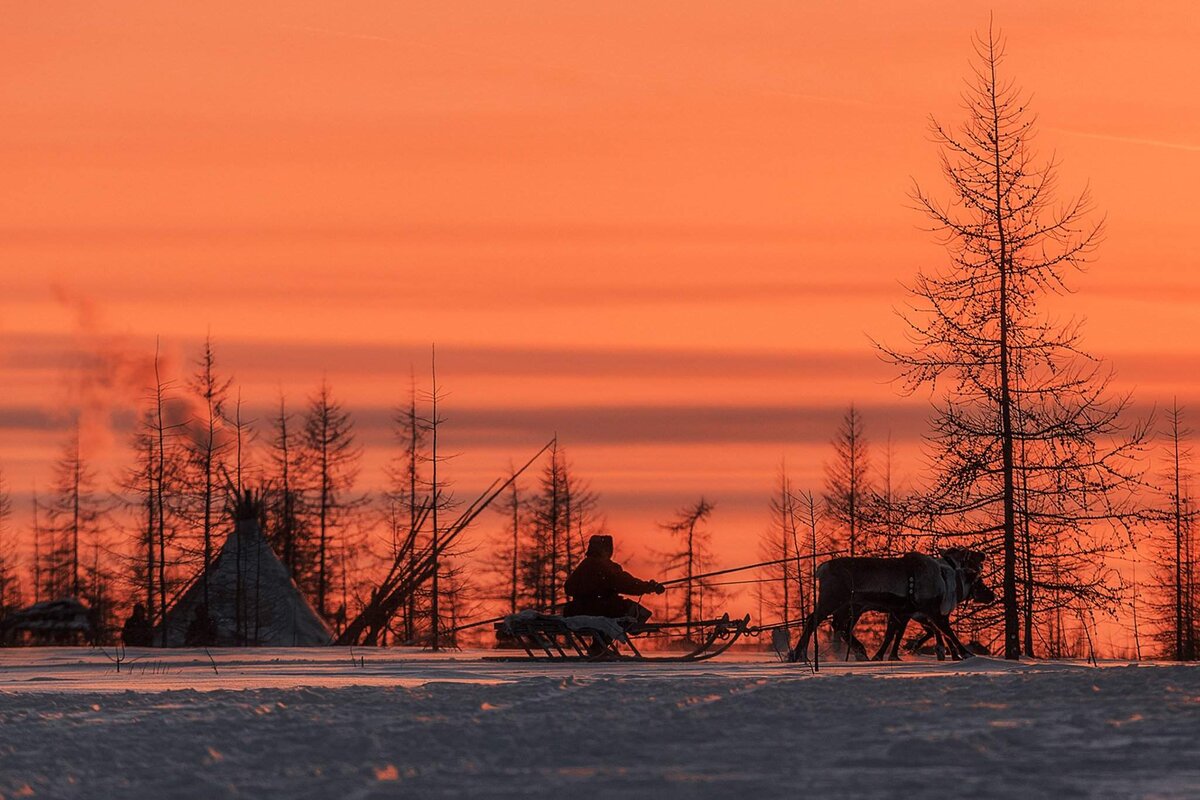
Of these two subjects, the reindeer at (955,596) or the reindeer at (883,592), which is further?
the reindeer at (955,596)

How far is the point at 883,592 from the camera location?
23500 millimetres

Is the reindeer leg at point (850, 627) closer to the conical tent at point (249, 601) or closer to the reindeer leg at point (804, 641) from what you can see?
the reindeer leg at point (804, 641)

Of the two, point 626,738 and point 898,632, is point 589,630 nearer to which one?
point 898,632

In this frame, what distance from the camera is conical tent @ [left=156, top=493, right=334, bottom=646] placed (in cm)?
4728

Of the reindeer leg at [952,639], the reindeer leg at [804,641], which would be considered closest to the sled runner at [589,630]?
the reindeer leg at [804,641]

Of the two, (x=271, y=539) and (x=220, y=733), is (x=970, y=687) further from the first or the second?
(x=271, y=539)

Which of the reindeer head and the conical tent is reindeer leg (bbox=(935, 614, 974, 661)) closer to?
the reindeer head

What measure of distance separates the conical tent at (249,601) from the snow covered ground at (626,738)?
31292 millimetres

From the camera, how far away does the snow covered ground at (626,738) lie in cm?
1006

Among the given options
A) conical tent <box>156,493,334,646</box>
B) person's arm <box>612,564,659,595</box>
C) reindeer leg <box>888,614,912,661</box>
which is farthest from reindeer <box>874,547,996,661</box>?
conical tent <box>156,493,334,646</box>

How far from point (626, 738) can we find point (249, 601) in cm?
3973

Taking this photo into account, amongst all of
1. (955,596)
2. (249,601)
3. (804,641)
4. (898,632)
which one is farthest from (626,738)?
(249,601)

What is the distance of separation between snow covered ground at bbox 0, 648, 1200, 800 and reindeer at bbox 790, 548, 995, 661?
24.3ft

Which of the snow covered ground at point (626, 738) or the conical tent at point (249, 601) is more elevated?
the conical tent at point (249, 601)
